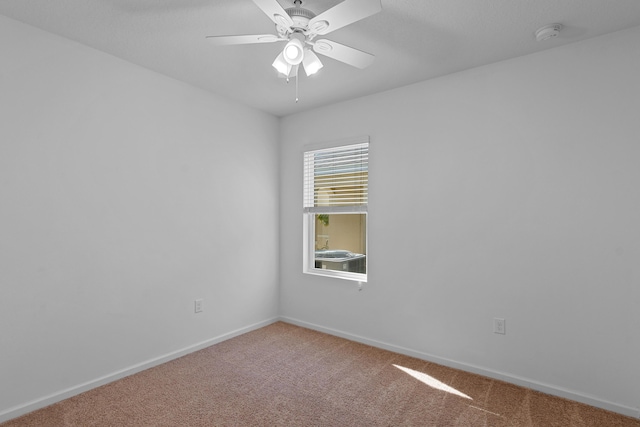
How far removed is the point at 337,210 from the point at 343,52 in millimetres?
1975

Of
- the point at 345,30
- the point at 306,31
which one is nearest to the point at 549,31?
the point at 345,30

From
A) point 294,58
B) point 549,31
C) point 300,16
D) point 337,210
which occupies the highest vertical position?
point 549,31

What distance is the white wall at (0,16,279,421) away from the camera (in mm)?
2205

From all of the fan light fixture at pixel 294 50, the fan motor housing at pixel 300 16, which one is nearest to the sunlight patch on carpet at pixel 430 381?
the fan light fixture at pixel 294 50

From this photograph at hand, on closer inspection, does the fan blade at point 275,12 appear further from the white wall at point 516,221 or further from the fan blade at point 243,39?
the white wall at point 516,221

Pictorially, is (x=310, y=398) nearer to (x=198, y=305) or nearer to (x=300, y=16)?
(x=198, y=305)

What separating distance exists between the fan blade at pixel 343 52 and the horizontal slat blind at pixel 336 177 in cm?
144

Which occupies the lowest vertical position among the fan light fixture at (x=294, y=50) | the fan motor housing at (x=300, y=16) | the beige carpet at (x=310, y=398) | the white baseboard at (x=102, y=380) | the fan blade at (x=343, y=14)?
the beige carpet at (x=310, y=398)

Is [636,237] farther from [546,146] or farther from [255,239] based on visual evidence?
[255,239]

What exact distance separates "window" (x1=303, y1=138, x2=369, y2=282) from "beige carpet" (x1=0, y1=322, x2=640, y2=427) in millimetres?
1058

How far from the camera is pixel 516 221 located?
2656 millimetres

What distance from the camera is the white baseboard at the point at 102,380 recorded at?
7.13 ft

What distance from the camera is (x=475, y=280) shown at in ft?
9.29

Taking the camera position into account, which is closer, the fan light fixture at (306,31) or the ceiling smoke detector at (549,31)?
the fan light fixture at (306,31)
